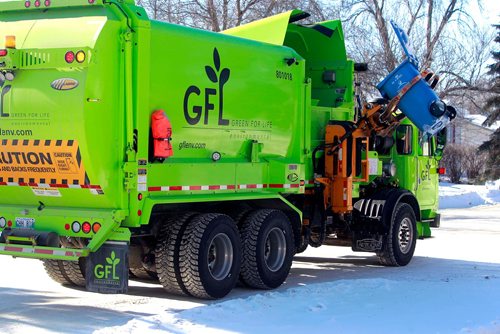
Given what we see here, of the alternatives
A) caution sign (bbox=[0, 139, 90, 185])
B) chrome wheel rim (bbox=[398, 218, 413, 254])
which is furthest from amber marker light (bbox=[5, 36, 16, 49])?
chrome wheel rim (bbox=[398, 218, 413, 254])

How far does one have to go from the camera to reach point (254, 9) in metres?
27.0

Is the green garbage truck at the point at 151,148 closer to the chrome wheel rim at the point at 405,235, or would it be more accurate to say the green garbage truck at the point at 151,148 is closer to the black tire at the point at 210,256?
the black tire at the point at 210,256

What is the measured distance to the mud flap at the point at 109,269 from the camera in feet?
27.8

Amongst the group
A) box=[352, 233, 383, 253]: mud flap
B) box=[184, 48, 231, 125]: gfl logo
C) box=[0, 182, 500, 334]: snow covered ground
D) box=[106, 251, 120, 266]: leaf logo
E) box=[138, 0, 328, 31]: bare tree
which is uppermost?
box=[138, 0, 328, 31]: bare tree

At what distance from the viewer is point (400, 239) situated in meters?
13.4

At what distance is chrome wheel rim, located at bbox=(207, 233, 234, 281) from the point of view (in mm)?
9641

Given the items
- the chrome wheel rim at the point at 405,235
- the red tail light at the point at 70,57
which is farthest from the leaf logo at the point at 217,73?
the chrome wheel rim at the point at 405,235

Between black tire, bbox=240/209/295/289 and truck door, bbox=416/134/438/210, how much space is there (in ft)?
13.7

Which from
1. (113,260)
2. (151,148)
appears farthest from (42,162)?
(113,260)

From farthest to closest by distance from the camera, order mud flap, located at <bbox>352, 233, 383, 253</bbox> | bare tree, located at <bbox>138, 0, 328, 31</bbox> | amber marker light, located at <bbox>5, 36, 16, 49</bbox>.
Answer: bare tree, located at <bbox>138, 0, 328, 31</bbox>, mud flap, located at <bbox>352, 233, 383, 253</bbox>, amber marker light, located at <bbox>5, 36, 16, 49</bbox>

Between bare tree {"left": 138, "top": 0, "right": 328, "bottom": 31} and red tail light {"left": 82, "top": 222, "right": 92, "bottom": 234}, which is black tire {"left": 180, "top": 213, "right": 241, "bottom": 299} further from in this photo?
bare tree {"left": 138, "top": 0, "right": 328, "bottom": 31}

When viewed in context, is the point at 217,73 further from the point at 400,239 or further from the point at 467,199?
the point at 467,199

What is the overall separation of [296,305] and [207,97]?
→ 2.65m

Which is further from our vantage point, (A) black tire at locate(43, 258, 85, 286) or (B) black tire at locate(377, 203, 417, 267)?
(B) black tire at locate(377, 203, 417, 267)
